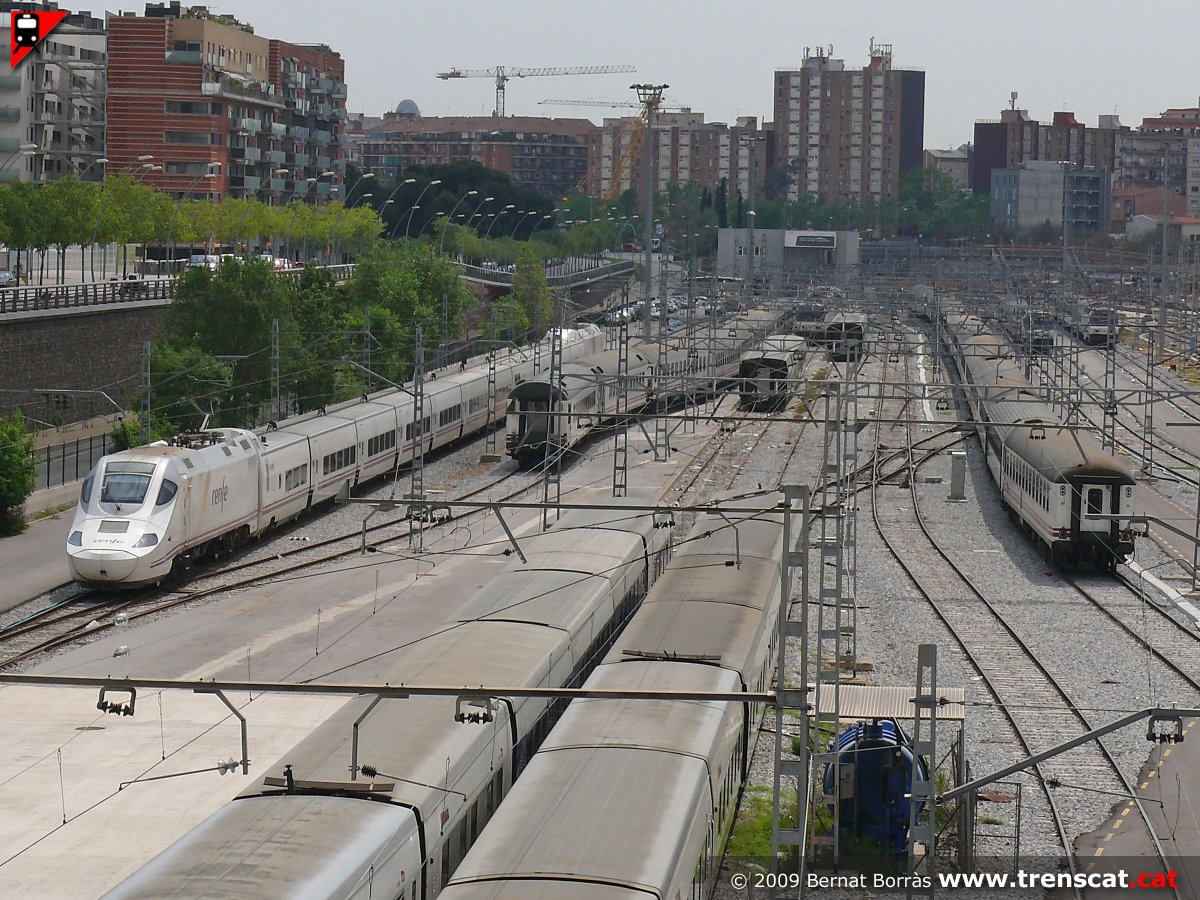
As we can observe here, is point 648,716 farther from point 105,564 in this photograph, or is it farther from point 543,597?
point 105,564

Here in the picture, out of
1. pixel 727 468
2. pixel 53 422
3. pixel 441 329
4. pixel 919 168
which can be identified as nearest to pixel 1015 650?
pixel 727 468

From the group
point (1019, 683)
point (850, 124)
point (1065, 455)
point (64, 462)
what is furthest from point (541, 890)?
point (850, 124)

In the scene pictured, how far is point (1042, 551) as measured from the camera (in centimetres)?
3525

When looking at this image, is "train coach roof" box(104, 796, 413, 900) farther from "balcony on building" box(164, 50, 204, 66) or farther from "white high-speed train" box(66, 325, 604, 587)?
"balcony on building" box(164, 50, 204, 66)

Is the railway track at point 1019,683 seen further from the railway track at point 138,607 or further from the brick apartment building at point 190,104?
the brick apartment building at point 190,104

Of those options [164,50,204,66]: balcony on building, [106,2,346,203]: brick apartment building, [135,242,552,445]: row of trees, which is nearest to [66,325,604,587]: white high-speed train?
[135,242,552,445]: row of trees

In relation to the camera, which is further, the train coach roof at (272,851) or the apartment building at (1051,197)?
the apartment building at (1051,197)

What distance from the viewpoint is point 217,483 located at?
3047 cm

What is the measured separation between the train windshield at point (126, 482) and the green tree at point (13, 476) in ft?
22.3

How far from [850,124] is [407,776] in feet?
612

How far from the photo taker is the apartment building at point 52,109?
94000 mm

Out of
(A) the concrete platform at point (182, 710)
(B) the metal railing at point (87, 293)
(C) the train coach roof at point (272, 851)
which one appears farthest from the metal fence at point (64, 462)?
(C) the train coach roof at point (272, 851)

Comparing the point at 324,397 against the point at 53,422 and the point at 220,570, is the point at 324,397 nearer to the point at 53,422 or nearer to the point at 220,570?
the point at 53,422

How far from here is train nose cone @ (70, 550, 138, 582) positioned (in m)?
27.6
